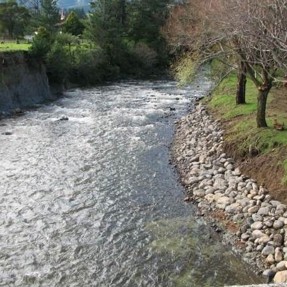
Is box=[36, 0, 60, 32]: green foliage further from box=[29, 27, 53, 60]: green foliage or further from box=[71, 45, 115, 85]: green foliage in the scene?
box=[29, 27, 53, 60]: green foliage

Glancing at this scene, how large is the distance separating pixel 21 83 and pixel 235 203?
84.8 ft

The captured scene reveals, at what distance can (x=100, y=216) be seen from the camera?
1459 centimetres

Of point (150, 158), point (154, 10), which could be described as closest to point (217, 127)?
point (150, 158)

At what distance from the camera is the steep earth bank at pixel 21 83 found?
3288 centimetres

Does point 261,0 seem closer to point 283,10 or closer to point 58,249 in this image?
point 283,10

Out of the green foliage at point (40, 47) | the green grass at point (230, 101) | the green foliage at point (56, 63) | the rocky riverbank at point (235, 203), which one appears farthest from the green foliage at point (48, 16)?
the rocky riverbank at point (235, 203)

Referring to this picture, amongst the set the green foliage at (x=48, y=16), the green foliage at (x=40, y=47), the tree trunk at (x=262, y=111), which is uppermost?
the green foliage at (x=48, y=16)

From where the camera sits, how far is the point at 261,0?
14070 millimetres

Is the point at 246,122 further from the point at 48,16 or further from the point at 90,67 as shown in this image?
the point at 48,16

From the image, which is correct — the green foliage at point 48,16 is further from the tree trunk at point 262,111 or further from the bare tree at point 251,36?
the tree trunk at point 262,111

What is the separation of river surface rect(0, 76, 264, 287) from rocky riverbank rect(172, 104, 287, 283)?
0.54 metres

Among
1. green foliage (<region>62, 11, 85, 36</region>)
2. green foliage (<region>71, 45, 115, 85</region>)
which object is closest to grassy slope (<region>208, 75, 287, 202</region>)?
green foliage (<region>71, 45, 115, 85</region>)

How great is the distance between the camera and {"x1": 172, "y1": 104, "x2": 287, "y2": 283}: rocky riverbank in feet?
39.2

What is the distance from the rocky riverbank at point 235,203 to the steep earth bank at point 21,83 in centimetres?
1648
